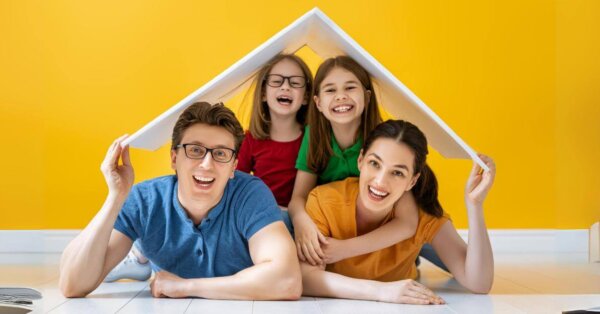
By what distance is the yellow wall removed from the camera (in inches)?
195

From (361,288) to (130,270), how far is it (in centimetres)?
118

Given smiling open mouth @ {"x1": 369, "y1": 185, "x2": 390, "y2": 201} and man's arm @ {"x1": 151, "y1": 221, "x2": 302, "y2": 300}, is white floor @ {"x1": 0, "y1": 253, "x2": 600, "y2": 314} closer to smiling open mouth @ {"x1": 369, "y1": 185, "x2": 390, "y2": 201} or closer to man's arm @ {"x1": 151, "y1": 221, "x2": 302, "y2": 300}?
man's arm @ {"x1": 151, "y1": 221, "x2": 302, "y2": 300}

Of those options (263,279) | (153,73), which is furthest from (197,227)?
(153,73)

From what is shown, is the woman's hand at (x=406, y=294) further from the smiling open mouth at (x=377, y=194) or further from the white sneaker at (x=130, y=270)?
the white sneaker at (x=130, y=270)

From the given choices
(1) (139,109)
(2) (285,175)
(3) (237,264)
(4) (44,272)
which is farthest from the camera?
(1) (139,109)

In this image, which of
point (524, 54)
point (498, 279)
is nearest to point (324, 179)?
point (498, 279)

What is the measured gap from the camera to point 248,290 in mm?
2742

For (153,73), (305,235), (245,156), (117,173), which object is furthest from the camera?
(153,73)

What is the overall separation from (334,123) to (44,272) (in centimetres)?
175

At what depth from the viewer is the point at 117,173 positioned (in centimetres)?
271

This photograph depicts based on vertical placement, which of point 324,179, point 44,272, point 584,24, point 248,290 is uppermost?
point 584,24

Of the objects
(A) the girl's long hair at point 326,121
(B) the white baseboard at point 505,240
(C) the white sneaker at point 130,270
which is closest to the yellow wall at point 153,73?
(B) the white baseboard at point 505,240

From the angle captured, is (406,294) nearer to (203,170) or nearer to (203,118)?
(203,170)

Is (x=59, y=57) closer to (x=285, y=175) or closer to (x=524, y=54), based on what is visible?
(x=285, y=175)
